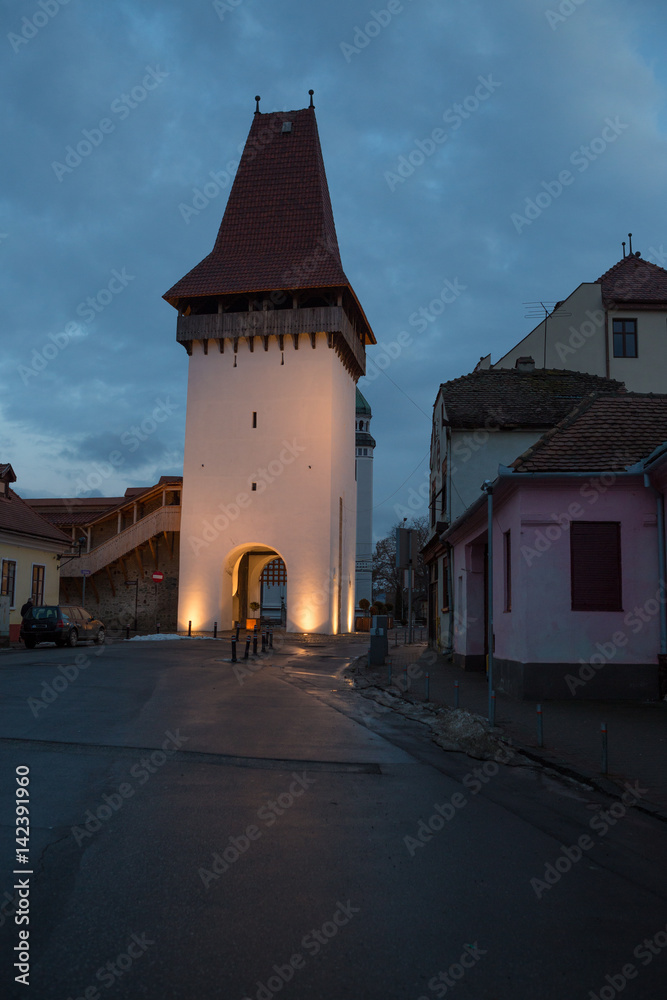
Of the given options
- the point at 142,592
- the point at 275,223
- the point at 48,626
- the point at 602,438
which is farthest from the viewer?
the point at 142,592

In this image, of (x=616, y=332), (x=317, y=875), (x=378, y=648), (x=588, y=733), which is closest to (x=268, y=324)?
(x=616, y=332)

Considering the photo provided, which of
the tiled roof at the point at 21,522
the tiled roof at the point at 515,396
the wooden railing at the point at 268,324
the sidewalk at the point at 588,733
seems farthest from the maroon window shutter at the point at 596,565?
the wooden railing at the point at 268,324

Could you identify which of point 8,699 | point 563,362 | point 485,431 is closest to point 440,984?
point 8,699

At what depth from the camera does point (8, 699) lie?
1395cm

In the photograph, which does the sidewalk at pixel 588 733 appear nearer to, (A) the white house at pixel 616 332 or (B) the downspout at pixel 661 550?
(B) the downspout at pixel 661 550

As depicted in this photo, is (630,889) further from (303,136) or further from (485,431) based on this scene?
(303,136)

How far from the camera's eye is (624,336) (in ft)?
116

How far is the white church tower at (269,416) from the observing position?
45844mm

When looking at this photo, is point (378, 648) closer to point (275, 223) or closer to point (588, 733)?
point (588, 733)

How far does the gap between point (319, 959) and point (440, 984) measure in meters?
0.57

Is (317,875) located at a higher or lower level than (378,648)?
lower

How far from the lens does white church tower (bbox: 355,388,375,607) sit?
89312mm

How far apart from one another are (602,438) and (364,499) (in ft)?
261

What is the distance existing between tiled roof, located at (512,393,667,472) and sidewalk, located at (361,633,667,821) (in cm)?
410
